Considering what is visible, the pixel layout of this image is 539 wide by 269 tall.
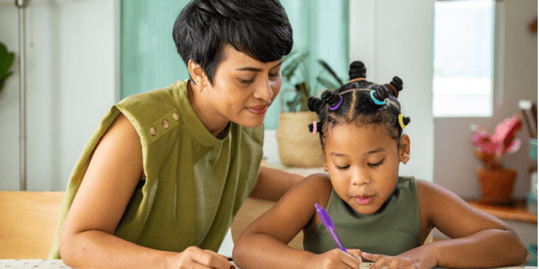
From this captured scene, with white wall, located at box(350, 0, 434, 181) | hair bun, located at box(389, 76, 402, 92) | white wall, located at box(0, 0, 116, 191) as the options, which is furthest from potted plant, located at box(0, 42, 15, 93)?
hair bun, located at box(389, 76, 402, 92)

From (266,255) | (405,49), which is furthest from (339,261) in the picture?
(405,49)

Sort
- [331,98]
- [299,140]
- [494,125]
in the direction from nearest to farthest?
[331,98]
[299,140]
[494,125]

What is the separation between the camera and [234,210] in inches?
43.5

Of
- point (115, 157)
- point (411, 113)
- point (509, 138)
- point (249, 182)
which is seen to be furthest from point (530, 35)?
point (115, 157)

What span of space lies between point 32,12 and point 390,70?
6.33ft

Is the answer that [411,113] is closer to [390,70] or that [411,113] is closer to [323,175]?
[390,70]

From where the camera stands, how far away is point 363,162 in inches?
31.8

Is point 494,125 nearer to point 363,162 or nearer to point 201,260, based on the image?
point 363,162

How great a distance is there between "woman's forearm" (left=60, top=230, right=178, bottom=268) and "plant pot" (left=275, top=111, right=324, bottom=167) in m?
1.15

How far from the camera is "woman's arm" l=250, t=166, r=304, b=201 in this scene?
3.56 feet

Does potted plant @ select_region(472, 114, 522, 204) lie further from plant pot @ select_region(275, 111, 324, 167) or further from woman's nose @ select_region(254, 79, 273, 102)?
woman's nose @ select_region(254, 79, 273, 102)

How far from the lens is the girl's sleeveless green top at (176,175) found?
0.84m

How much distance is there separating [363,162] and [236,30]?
322mm

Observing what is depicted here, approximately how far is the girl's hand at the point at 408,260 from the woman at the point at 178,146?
0.95ft
